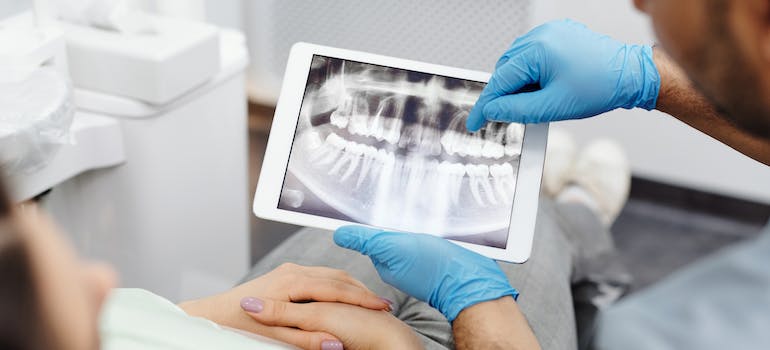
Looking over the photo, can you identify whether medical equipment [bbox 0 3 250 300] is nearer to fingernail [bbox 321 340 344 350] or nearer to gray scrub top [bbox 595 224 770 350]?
fingernail [bbox 321 340 344 350]

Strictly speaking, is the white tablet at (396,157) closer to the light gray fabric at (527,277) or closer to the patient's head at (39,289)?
the light gray fabric at (527,277)

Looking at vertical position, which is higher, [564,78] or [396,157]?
[564,78]

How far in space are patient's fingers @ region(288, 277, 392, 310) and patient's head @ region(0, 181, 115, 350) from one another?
0.57 m

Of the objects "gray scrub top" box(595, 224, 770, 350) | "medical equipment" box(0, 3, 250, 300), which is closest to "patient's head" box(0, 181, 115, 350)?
"gray scrub top" box(595, 224, 770, 350)

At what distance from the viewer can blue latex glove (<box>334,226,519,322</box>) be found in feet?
3.48

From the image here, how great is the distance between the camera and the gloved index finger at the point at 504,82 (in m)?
1.10

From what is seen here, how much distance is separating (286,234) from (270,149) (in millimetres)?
1019

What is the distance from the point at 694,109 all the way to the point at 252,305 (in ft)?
2.18

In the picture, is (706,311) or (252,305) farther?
(252,305)

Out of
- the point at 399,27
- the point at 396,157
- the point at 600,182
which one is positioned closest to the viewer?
the point at 396,157

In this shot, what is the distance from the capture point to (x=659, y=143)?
221 centimetres

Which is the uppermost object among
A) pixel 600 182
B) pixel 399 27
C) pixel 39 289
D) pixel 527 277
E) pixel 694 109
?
pixel 39 289

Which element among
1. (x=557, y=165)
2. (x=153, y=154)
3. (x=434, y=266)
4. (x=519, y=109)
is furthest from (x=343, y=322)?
(x=557, y=165)

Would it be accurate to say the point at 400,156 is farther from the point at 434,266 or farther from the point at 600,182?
the point at 600,182
